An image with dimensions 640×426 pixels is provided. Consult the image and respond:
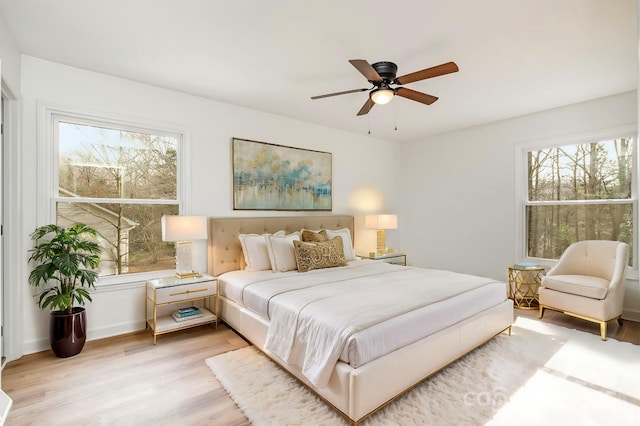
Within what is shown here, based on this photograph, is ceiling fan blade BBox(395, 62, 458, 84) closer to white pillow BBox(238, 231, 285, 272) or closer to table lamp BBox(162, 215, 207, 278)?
white pillow BBox(238, 231, 285, 272)

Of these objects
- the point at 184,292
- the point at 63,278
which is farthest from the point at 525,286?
the point at 63,278

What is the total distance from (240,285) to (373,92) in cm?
219

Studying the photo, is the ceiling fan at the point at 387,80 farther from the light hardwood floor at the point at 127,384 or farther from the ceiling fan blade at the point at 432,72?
the light hardwood floor at the point at 127,384

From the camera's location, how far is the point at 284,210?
4.45 meters

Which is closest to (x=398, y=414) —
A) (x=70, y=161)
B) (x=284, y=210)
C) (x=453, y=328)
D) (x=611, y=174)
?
(x=453, y=328)

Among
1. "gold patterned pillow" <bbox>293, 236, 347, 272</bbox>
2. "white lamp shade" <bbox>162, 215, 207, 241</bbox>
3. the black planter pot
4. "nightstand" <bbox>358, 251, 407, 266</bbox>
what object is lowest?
the black planter pot

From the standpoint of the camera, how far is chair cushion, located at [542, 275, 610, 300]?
3.14 m

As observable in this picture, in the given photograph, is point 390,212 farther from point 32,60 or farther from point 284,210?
point 32,60

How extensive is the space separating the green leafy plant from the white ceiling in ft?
5.14

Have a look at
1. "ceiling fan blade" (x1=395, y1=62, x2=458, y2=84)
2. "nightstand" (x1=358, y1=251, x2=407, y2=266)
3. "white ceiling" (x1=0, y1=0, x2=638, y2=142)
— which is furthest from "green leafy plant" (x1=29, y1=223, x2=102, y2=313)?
"nightstand" (x1=358, y1=251, x2=407, y2=266)

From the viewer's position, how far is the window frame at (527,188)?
3621 millimetres

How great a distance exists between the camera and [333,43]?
2529mm

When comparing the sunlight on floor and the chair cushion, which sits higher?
the chair cushion

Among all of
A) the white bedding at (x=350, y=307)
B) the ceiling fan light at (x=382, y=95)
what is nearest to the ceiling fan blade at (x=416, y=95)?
the ceiling fan light at (x=382, y=95)
